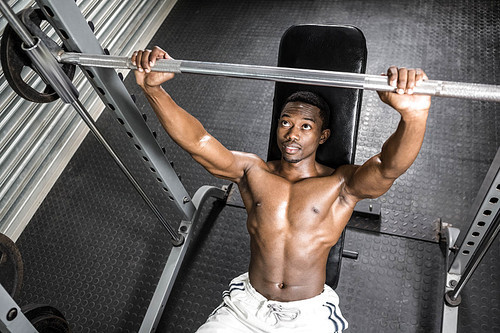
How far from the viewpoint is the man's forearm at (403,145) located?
144cm

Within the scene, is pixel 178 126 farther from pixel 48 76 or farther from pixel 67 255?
pixel 67 255

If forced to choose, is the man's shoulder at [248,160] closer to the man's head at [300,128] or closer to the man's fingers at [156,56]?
the man's head at [300,128]

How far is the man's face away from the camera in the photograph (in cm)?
186

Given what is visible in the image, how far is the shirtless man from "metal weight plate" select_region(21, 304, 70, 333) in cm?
55

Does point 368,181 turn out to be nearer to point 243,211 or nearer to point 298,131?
point 298,131

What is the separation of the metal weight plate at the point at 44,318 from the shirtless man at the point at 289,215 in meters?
0.55

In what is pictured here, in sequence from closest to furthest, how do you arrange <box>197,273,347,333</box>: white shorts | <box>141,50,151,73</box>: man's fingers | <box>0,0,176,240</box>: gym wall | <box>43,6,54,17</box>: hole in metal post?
<box>43,6,54,17</box>: hole in metal post < <box>141,50,151,73</box>: man's fingers < <box>197,273,347,333</box>: white shorts < <box>0,0,176,240</box>: gym wall

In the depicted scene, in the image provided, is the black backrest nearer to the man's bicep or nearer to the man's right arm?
the man's bicep

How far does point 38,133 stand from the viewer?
2787 mm

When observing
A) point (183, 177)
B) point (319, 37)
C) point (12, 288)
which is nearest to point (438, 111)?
Answer: point (319, 37)

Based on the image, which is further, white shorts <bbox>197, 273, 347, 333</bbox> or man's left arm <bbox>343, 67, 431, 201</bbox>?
white shorts <bbox>197, 273, 347, 333</bbox>

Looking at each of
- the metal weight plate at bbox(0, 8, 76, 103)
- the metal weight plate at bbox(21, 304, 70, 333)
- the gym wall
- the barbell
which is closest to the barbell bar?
the barbell

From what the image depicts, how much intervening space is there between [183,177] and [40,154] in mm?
951

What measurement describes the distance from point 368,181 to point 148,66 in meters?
0.95
